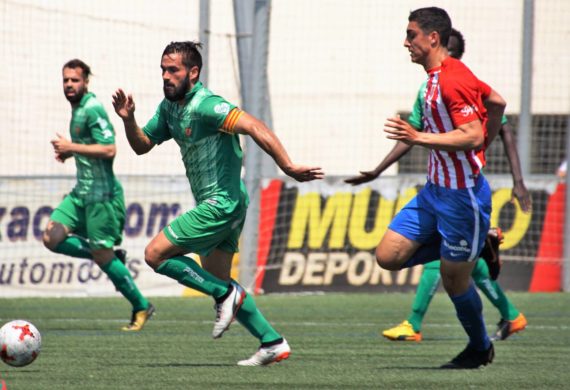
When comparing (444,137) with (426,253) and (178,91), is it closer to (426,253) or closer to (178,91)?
(426,253)

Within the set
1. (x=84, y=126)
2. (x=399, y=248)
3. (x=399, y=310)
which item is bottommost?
(x=399, y=310)

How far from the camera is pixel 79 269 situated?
1362 cm

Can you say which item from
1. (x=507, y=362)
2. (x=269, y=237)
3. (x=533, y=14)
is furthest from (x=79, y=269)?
(x=507, y=362)

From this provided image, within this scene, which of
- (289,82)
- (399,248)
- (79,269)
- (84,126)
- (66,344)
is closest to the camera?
(399,248)

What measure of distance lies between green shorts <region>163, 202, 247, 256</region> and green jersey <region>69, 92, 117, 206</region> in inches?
120

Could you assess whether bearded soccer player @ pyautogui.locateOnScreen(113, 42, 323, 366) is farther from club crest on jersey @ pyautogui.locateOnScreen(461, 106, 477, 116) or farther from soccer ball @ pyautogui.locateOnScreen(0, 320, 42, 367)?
club crest on jersey @ pyautogui.locateOnScreen(461, 106, 477, 116)

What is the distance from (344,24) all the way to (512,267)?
11.9 ft

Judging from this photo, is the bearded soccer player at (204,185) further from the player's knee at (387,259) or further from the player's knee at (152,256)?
the player's knee at (387,259)

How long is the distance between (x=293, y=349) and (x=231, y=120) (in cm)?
199

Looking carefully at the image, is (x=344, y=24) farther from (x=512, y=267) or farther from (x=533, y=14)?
(x=512, y=267)

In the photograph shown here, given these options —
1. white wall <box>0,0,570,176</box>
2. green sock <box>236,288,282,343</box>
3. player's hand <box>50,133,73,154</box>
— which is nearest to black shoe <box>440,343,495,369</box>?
green sock <box>236,288,282,343</box>

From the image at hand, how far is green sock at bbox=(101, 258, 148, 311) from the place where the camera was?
10086 millimetres

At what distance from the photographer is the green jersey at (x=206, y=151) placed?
7449mm

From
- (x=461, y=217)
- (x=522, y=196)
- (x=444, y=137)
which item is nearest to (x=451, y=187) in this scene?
(x=461, y=217)
